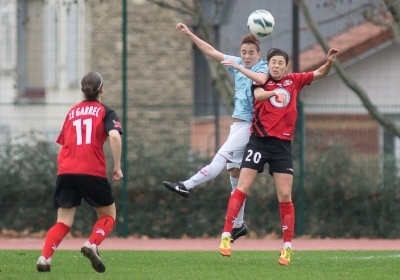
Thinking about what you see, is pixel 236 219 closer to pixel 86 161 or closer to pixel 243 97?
pixel 243 97

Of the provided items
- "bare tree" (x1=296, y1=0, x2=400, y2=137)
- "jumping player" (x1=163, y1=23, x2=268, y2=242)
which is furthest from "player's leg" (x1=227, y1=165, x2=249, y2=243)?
"bare tree" (x1=296, y1=0, x2=400, y2=137)

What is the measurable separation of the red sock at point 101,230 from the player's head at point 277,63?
212 centimetres

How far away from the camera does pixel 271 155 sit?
1045cm

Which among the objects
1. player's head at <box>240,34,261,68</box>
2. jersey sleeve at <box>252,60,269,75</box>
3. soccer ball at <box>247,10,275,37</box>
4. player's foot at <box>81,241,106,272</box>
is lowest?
player's foot at <box>81,241,106,272</box>

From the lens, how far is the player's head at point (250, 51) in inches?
427

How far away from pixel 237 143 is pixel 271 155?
845 millimetres

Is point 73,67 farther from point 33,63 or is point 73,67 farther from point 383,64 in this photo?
point 383,64

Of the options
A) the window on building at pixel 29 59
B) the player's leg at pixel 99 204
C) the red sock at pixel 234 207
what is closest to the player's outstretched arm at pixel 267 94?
the red sock at pixel 234 207

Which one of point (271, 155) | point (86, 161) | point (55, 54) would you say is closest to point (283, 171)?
point (271, 155)

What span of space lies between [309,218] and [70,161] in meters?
8.46

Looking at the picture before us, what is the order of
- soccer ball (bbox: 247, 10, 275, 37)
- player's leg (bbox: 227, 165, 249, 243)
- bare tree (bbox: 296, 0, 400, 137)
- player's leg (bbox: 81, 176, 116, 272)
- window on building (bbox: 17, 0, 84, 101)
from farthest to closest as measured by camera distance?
window on building (bbox: 17, 0, 84, 101) → bare tree (bbox: 296, 0, 400, 137) → player's leg (bbox: 227, 165, 249, 243) → soccer ball (bbox: 247, 10, 275, 37) → player's leg (bbox: 81, 176, 116, 272)

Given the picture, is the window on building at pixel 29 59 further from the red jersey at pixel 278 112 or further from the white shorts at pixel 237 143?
the red jersey at pixel 278 112

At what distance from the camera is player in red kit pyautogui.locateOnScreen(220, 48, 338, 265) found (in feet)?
34.0

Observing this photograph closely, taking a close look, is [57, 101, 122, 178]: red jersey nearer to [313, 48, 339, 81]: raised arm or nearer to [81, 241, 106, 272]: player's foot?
[81, 241, 106, 272]: player's foot
